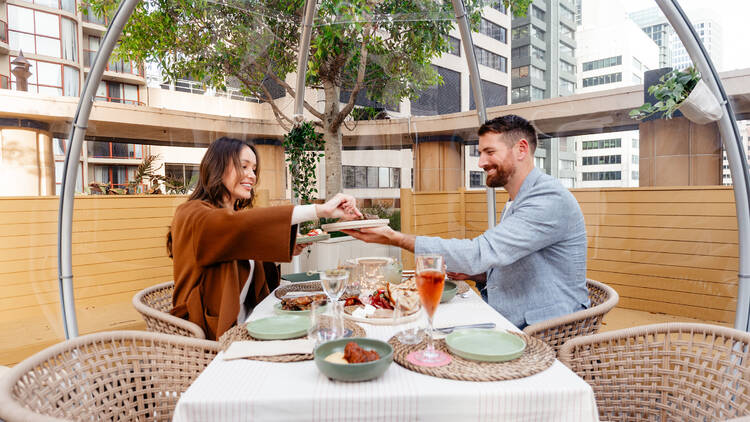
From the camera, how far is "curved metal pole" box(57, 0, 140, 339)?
7.49 feet

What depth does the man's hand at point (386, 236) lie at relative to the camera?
1640mm

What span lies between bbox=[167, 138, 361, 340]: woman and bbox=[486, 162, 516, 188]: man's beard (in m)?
0.65

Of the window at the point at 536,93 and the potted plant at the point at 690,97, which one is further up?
the window at the point at 536,93

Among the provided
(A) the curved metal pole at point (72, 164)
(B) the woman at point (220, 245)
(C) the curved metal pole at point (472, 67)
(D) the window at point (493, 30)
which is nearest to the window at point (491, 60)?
(D) the window at point (493, 30)

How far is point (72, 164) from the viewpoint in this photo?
243 centimetres

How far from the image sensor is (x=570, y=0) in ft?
13.2

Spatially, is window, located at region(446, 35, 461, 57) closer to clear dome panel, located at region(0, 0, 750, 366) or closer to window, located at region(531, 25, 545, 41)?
clear dome panel, located at region(0, 0, 750, 366)

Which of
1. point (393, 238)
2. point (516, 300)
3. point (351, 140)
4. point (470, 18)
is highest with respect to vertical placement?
point (470, 18)

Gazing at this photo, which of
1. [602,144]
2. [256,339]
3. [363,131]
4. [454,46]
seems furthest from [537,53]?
[256,339]

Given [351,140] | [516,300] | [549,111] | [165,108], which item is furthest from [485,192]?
[165,108]

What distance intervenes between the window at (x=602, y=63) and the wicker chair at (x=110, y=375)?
13.4 ft

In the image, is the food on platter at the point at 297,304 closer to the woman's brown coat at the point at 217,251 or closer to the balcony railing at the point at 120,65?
the woman's brown coat at the point at 217,251

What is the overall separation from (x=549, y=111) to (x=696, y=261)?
184 centimetres

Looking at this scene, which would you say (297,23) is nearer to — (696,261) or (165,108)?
(165,108)
